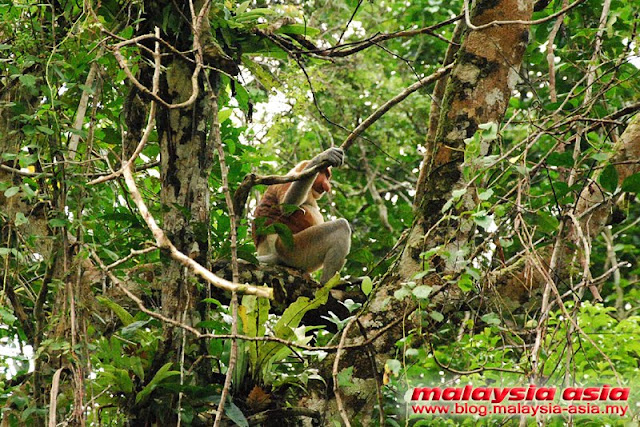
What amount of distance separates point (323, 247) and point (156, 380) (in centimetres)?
323

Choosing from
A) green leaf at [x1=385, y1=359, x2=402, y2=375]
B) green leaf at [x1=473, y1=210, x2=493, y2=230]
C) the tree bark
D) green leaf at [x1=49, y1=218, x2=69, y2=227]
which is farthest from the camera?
the tree bark

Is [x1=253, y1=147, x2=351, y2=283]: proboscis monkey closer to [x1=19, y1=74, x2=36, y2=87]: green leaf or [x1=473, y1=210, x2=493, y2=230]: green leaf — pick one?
[x1=19, y1=74, x2=36, y2=87]: green leaf

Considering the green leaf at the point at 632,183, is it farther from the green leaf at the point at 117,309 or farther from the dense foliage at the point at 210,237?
the green leaf at the point at 117,309

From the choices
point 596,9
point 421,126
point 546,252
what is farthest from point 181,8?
point 421,126

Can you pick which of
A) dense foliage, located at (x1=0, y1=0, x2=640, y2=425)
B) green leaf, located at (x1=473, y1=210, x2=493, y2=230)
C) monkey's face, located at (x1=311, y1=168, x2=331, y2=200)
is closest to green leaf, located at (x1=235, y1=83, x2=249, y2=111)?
dense foliage, located at (x1=0, y1=0, x2=640, y2=425)

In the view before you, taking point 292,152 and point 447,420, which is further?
point 292,152

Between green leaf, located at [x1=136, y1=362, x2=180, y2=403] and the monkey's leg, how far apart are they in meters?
3.10

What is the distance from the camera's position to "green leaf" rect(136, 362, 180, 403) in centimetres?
362

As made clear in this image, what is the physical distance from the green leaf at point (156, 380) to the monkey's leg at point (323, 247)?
310cm

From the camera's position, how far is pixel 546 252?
15.1 ft

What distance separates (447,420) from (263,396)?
47.3 inches

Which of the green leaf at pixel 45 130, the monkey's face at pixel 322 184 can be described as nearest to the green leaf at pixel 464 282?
the green leaf at pixel 45 130

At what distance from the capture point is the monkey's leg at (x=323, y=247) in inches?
264

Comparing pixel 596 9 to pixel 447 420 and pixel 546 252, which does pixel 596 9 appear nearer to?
pixel 546 252
